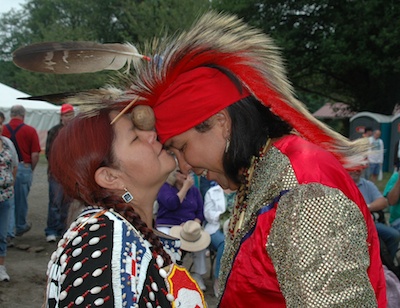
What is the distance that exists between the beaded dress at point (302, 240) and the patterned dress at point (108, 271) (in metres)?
0.25

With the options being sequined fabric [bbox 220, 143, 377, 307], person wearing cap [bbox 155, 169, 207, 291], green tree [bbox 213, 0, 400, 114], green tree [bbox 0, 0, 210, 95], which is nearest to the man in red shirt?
person wearing cap [bbox 155, 169, 207, 291]

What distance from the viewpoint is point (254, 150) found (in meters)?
1.72

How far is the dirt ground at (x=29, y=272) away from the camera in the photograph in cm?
503

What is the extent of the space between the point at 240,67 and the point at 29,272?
5033 mm

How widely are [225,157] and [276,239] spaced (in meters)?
0.39

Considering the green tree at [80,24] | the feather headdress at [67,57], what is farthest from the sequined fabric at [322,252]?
the green tree at [80,24]

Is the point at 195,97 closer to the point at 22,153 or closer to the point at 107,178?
the point at 107,178

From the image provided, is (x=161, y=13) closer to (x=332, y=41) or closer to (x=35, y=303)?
(x=332, y=41)

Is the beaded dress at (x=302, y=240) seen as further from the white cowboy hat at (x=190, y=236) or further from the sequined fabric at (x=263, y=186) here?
the white cowboy hat at (x=190, y=236)

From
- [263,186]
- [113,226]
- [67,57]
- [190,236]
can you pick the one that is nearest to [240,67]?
[263,186]

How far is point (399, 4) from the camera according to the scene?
19.9 metres

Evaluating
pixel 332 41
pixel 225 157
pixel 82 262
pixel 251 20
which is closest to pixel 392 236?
pixel 225 157

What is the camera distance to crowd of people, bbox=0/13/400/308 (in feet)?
4.43

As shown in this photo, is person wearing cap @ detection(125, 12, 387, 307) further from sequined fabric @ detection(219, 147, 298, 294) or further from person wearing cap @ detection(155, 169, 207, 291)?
person wearing cap @ detection(155, 169, 207, 291)
